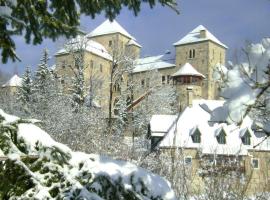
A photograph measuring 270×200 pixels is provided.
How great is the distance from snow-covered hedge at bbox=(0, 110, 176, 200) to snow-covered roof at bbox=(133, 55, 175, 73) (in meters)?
85.6

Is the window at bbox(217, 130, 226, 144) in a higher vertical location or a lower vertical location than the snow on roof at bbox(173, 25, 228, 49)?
lower

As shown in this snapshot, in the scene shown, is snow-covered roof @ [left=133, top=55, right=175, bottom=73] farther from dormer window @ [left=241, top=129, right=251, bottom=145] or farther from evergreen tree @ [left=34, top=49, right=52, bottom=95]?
dormer window @ [left=241, top=129, right=251, bottom=145]

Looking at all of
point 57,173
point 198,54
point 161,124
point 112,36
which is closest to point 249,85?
point 57,173

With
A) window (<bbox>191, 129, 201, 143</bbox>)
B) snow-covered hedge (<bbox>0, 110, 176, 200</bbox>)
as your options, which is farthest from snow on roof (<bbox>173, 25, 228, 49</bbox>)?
snow-covered hedge (<bbox>0, 110, 176, 200</bbox>)

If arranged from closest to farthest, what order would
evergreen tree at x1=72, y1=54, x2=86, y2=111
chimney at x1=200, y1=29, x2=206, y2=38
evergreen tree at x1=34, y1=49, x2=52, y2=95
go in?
evergreen tree at x1=72, y1=54, x2=86, y2=111, evergreen tree at x1=34, y1=49, x2=52, y2=95, chimney at x1=200, y1=29, x2=206, y2=38

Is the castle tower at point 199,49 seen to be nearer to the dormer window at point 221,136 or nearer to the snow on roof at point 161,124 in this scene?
the snow on roof at point 161,124

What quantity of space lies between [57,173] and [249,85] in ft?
7.79

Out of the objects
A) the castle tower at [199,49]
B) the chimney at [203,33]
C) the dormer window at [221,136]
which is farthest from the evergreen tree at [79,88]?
the chimney at [203,33]

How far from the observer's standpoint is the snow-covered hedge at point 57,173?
4.70 meters

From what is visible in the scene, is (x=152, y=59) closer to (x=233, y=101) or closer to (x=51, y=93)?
(x=51, y=93)

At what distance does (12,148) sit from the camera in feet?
16.0

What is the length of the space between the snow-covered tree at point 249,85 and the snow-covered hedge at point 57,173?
6.70 ft

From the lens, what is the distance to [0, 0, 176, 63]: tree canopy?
5625 millimetres

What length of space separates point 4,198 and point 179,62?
87714 millimetres
